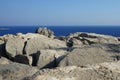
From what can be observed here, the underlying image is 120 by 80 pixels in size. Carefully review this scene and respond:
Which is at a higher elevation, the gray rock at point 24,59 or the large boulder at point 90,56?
the large boulder at point 90,56

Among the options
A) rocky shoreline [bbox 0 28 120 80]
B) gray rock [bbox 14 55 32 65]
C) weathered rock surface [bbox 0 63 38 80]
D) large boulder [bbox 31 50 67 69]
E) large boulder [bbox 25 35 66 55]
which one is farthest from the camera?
large boulder [bbox 25 35 66 55]

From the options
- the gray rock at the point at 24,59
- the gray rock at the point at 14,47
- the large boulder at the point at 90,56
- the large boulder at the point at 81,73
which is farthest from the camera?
the gray rock at the point at 14,47

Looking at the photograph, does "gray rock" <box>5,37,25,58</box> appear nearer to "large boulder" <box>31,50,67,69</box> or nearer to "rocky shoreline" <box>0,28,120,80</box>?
"rocky shoreline" <box>0,28,120,80</box>

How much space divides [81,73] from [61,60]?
880cm

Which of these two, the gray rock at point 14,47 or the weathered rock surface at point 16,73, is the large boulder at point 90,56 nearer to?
the weathered rock surface at point 16,73

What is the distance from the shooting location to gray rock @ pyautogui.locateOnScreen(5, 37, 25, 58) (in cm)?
1739

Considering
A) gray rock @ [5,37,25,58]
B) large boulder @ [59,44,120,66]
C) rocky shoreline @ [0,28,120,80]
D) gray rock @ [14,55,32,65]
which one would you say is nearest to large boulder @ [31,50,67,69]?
rocky shoreline @ [0,28,120,80]

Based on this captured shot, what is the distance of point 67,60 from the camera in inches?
509

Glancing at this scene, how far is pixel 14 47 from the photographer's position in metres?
17.5

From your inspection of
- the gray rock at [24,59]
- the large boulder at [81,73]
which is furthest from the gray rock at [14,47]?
the large boulder at [81,73]

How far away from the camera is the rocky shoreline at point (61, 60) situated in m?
4.52

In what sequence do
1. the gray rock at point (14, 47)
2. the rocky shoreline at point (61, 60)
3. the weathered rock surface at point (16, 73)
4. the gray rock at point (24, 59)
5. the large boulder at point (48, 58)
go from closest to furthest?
the rocky shoreline at point (61, 60)
the weathered rock surface at point (16, 73)
the large boulder at point (48, 58)
the gray rock at point (24, 59)
the gray rock at point (14, 47)

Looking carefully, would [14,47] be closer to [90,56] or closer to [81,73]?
[90,56]

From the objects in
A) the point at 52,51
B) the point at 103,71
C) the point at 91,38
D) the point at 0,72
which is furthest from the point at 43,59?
the point at 103,71
